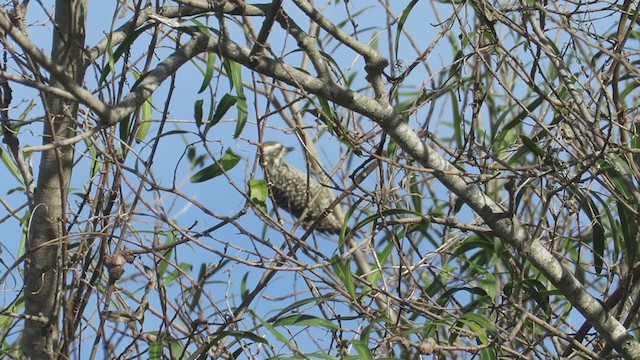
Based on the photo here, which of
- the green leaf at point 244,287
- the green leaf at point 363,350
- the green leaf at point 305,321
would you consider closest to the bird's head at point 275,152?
the green leaf at point 244,287

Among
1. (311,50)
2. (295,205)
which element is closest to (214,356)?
(311,50)

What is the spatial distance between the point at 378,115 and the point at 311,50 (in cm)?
22

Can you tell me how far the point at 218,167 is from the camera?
2.12m

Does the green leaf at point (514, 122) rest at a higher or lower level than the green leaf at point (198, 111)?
lower

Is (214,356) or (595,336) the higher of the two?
(214,356)

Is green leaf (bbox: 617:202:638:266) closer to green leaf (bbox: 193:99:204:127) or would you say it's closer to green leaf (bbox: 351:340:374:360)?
green leaf (bbox: 351:340:374:360)

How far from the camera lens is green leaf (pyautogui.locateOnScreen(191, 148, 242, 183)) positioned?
2.13 meters

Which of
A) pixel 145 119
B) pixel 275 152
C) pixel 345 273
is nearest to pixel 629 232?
pixel 345 273

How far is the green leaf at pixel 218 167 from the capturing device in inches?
84.0

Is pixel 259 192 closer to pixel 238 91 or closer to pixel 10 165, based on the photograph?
pixel 238 91

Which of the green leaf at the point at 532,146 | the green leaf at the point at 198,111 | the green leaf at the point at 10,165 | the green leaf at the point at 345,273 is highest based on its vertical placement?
the green leaf at the point at 10,165

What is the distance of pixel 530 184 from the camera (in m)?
2.04

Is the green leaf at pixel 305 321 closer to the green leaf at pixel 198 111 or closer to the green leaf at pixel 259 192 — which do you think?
the green leaf at pixel 259 192

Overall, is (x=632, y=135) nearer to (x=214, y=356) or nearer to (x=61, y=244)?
(x=214, y=356)
